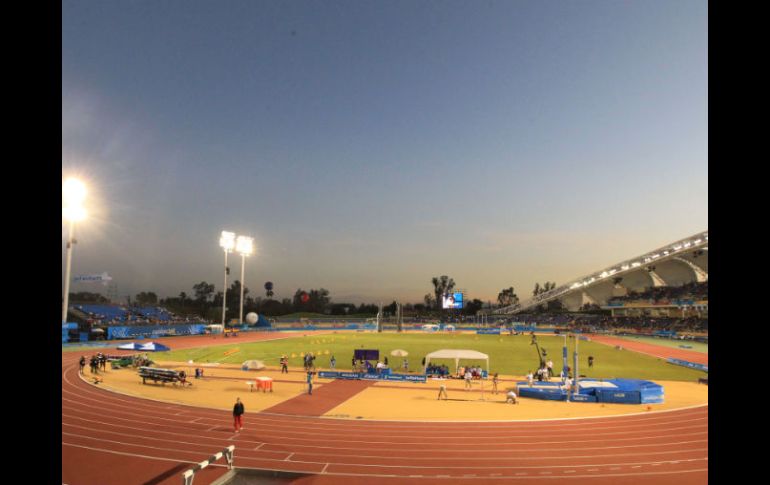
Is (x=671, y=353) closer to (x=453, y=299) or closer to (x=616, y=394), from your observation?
(x=616, y=394)

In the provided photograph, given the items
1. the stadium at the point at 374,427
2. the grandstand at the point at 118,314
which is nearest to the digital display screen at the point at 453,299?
the stadium at the point at 374,427

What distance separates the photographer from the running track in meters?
15.0

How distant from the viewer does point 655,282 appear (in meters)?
113

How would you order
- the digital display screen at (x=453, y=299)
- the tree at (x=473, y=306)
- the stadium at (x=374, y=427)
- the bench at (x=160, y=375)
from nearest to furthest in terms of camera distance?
the stadium at (x=374, y=427) < the bench at (x=160, y=375) < the digital display screen at (x=453, y=299) < the tree at (x=473, y=306)

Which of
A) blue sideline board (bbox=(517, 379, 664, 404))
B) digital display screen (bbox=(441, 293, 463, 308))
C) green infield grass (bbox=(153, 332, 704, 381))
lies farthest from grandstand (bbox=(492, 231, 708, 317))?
blue sideline board (bbox=(517, 379, 664, 404))

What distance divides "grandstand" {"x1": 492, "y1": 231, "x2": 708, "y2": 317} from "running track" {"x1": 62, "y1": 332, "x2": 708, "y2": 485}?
79.0 m

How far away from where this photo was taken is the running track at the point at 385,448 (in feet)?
49.1

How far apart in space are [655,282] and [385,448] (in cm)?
11414

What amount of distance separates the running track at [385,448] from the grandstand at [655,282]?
79.0 metres

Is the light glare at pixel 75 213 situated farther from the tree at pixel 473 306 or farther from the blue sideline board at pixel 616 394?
the tree at pixel 473 306

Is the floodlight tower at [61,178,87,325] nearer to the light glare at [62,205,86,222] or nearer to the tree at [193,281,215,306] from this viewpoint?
the light glare at [62,205,86,222]
